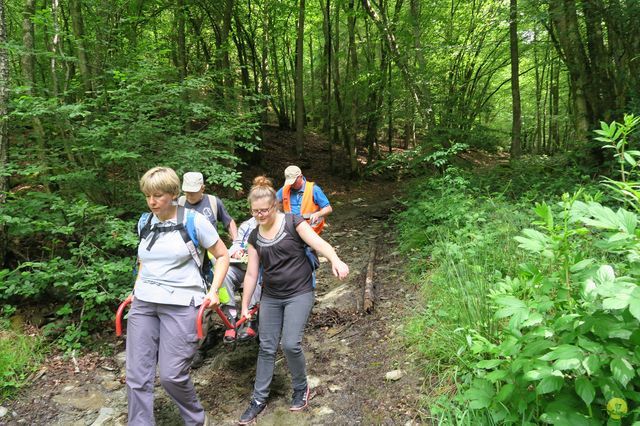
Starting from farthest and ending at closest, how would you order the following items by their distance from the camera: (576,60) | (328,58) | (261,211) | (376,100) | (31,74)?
(328,58) → (376,100) → (576,60) → (31,74) → (261,211)

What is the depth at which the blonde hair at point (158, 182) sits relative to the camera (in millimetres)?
2916

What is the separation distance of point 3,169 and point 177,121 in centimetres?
237

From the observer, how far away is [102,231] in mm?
5184

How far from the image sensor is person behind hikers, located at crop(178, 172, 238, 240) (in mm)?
4527

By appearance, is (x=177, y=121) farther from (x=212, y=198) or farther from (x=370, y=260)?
(x=370, y=260)

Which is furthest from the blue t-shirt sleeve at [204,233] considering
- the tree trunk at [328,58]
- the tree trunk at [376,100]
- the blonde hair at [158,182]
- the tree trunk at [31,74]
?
the tree trunk at [328,58]

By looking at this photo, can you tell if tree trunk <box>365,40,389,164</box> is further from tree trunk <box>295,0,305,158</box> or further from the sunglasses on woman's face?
the sunglasses on woman's face

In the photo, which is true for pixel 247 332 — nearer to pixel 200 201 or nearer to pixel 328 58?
pixel 200 201

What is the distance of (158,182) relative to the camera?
294 centimetres

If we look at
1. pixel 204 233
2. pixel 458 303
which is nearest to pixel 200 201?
pixel 204 233

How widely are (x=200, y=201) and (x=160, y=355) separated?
7.10ft

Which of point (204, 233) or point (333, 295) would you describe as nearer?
point (204, 233)

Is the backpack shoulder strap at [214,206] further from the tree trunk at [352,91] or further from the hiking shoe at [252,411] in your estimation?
the tree trunk at [352,91]

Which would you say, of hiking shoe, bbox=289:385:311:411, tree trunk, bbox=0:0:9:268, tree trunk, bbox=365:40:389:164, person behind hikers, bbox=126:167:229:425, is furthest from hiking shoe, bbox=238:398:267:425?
tree trunk, bbox=365:40:389:164
